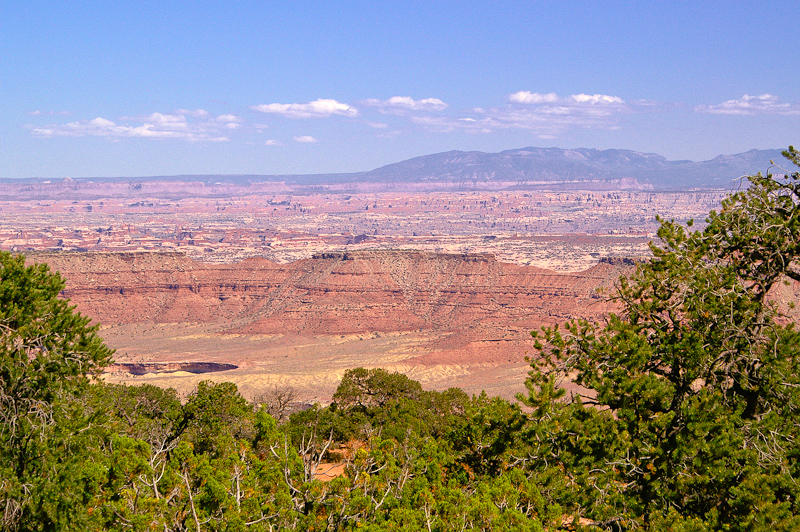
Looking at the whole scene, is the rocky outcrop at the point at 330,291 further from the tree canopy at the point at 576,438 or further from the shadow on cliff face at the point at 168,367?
the tree canopy at the point at 576,438

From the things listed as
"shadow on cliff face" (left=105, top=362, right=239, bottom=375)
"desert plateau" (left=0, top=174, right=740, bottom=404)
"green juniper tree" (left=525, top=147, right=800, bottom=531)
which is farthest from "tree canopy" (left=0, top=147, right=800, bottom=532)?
"shadow on cliff face" (left=105, top=362, right=239, bottom=375)

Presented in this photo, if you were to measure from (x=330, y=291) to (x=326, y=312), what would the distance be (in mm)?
7151

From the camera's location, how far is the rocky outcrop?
97875mm

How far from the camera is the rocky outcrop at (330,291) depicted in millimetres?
97875

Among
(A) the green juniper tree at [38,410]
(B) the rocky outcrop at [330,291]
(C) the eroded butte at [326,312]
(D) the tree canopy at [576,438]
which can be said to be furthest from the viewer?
(B) the rocky outcrop at [330,291]

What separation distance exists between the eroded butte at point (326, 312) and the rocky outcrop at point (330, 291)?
20 cm

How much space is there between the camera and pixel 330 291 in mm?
107688

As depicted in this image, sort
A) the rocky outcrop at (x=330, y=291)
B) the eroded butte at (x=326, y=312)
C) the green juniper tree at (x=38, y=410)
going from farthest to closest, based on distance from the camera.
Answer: the rocky outcrop at (x=330, y=291), the eroded butte at (x=326, y=312), the green juniper tree at (x=38, y=410)

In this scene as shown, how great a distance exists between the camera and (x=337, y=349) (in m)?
87.1

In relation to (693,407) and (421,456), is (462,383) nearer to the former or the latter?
(421,456)

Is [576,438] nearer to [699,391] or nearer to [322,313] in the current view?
[699,391]

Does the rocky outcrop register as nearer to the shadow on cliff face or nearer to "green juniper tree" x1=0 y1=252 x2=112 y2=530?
the shadow on cliff face

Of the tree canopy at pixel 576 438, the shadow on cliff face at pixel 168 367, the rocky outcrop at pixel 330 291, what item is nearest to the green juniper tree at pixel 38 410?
the tree canopy at pixel 576 438

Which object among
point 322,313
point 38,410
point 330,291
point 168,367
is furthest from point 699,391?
point 330,291
